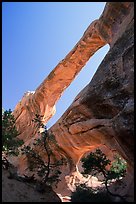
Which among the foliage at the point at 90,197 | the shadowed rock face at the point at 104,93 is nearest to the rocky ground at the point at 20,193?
the foliage at the point at 90,197

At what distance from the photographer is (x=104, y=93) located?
17531 mm

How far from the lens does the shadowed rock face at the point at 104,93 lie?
46.2 feet

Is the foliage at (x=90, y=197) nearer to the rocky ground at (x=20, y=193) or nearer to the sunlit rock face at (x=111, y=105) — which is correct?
the sunlit rock face at (x=111, y=105)

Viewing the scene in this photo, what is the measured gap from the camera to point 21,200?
13.5 m

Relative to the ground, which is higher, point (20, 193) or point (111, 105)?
point (111, 105)

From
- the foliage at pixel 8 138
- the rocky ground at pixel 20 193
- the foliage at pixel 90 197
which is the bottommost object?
the foliage at pixel 90 197

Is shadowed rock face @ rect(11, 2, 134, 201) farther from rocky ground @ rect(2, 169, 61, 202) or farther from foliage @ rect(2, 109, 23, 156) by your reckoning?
foliage @ rect(2, 109, 23, 156)

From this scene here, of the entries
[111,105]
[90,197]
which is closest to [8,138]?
[111,105]

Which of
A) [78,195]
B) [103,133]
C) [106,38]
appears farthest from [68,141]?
[106,38]

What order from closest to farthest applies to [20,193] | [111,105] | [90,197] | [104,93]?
1. [20,193]
2. [111,105]
3. [104,93]
4. [90,197]

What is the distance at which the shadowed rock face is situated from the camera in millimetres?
14077

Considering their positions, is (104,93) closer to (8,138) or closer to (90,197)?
(8,138)

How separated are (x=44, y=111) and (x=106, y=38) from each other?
708 inches

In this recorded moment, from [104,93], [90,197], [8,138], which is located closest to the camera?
[8,138]
